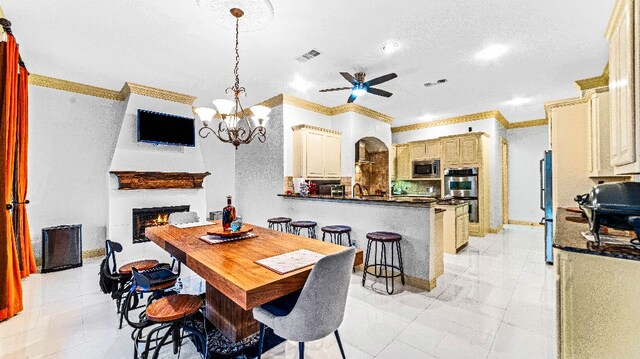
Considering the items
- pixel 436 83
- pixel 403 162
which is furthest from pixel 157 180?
pixel 403 162

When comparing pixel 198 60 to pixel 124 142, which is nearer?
pixel 198 60

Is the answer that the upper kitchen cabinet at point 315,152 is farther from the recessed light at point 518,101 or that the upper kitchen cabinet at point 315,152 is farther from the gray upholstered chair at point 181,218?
the recessed light at point 518,101

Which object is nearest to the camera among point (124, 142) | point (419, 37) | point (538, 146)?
point (419, 37)

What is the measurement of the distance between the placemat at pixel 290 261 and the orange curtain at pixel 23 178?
3881 mm

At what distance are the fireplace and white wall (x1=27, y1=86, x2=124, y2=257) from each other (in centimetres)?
63

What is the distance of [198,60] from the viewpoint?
3.53 m

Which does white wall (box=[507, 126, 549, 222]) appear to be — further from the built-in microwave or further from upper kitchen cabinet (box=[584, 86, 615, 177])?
upper kitchen cabinet (box=[584, 86, 615, 177])

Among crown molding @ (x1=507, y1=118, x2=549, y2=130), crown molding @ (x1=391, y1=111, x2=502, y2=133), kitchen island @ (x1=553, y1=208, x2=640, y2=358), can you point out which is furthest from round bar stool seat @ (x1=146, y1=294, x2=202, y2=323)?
crown molding @ (x1=507, y1=118, x2=549, y2=130)

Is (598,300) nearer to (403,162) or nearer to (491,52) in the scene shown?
(491,52)

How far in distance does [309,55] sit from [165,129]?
9.76 ft

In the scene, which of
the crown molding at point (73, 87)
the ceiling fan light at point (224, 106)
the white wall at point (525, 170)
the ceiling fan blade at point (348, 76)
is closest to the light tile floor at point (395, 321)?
the ceiling fan light at point (224, 106)

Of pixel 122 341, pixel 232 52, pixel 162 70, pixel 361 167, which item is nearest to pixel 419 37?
pixel 232 52

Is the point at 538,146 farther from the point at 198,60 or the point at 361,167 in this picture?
the point at 198,60

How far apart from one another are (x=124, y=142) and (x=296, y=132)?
2884 millimetres
